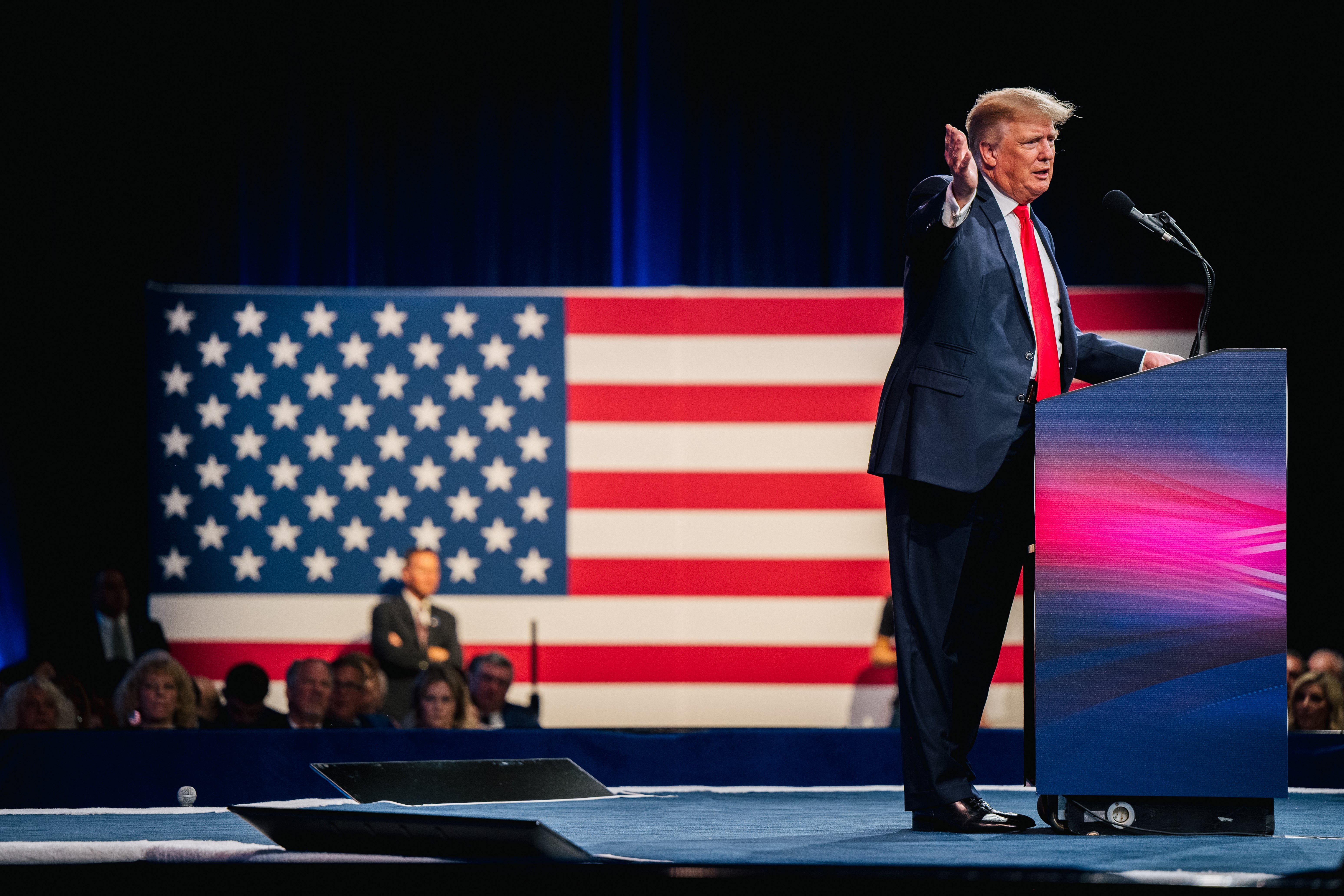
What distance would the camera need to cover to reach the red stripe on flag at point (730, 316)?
6.34 metres

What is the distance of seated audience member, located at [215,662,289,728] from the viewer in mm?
4312

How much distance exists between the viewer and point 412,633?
5910 millimetres

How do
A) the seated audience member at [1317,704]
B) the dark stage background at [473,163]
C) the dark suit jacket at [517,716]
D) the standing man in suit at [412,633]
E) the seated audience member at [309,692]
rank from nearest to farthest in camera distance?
the seated audience member at [1317,704] → the seated audience member at [309,692] → the dark suit jacket at [517,716] → the standing man in suit at [412,633] → the dark stage background at [473,163]

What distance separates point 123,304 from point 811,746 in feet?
16.6

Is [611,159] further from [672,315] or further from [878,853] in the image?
[878,853]

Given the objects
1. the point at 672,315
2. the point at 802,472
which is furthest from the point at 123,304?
the point at 802,472

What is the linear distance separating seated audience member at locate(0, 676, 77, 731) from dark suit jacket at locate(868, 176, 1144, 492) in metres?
2.71

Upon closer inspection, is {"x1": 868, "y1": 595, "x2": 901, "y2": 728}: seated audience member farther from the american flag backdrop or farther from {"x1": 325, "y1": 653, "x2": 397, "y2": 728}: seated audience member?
{"x1": 325, "y1": 653, "x2": 397, "y2": 728}: seated audience member

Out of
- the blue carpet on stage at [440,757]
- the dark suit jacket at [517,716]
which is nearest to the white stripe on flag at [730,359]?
the dark suit jacket at [517,716]

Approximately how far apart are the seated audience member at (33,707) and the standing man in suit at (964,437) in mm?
2697

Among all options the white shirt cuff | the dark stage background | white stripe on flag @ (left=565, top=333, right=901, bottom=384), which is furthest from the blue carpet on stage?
the dark stage background

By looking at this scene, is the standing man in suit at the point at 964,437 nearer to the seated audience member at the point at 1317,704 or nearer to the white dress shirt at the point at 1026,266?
the white dress shirt at the point at 1026,266

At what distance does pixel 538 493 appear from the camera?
6355 millimetres

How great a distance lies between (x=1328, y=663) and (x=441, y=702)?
330 cm
